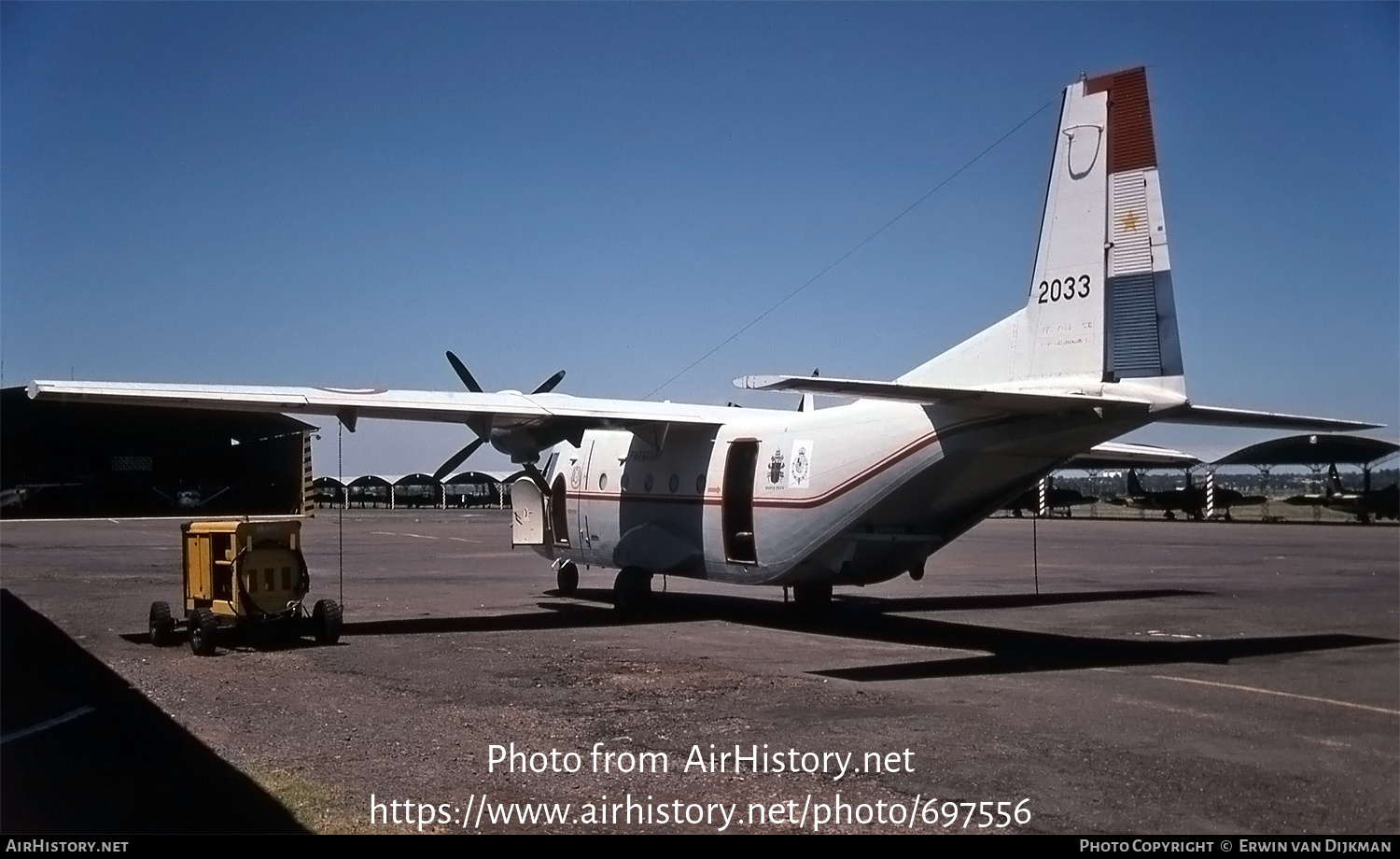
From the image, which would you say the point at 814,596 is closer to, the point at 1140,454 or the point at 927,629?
the point at 927,629

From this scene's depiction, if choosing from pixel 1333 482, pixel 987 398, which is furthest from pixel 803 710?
pixel 1333 482

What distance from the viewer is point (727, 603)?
2080 centimetres

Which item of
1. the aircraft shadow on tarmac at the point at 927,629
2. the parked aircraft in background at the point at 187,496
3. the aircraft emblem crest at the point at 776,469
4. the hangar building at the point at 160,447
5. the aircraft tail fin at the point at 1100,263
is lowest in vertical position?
the aircraft shadow on tarmac at the point at 927,629

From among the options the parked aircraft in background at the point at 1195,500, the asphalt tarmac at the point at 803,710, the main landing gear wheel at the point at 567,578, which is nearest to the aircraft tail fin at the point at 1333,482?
the parked aircraft in background at the point at 1195,500

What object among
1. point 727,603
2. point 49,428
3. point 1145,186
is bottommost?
point 727,603

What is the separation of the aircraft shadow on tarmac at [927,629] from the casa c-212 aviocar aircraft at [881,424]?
74 centimetres

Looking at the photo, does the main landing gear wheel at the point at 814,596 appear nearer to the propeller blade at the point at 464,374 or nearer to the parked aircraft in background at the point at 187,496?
the propeller blade at the point at 464,374

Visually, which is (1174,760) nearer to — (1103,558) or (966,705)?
(966,705)

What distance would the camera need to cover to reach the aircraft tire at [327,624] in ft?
47.2

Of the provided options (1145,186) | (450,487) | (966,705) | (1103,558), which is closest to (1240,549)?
(1103,558)

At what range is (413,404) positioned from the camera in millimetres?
16547

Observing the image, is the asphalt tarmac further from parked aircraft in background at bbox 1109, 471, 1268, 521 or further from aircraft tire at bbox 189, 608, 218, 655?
parked aircraft in background at bbox 1109, 471, 1268, 521

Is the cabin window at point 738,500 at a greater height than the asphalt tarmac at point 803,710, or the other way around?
the cabin window at point 738,500

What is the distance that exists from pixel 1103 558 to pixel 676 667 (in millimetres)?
19437
